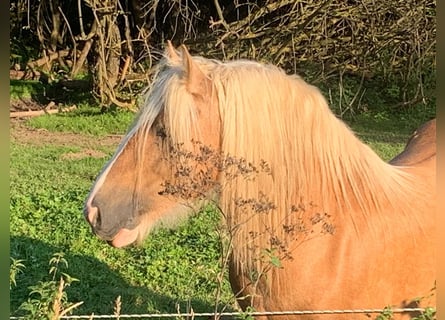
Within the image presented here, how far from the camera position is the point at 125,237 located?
8.82ft

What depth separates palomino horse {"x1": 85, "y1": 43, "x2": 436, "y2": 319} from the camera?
8.66 feet

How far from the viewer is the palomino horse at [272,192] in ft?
8.66

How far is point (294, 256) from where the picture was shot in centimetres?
266

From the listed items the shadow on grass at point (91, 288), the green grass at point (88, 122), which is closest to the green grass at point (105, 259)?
the shadow on grass at point (91, 288)

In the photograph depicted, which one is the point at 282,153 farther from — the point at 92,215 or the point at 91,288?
the point at 91,288

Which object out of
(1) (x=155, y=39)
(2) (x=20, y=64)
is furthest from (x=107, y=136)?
(2) (x=20, y=64)

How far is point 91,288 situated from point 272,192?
259 centimetres

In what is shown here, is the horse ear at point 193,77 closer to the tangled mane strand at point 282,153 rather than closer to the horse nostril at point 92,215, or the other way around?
the tangled mane strand at point 282,153

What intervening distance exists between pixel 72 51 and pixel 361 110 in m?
5.69

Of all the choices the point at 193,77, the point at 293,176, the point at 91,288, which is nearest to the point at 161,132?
the point at 193,77

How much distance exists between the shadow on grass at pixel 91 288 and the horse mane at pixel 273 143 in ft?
6.12

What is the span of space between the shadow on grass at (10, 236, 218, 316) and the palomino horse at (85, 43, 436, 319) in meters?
1.81

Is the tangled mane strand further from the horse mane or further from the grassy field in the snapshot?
the grassy field

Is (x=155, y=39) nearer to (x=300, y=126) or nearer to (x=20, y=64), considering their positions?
(x=20, y=64)
